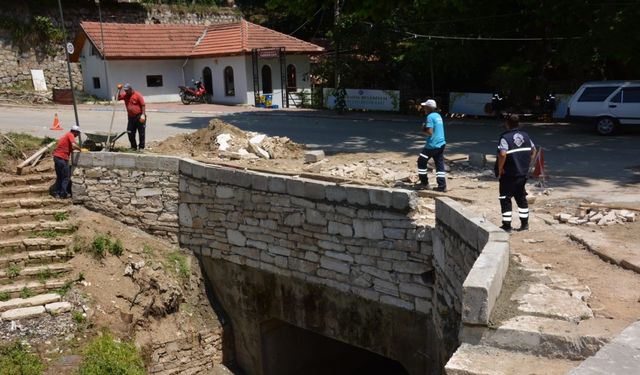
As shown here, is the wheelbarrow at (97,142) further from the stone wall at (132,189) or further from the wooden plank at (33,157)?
the wooden plank at (33,157)

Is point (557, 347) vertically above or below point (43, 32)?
below

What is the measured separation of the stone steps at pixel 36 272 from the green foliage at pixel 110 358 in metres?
1.83

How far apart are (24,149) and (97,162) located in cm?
284

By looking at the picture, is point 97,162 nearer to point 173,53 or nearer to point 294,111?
point 294,111

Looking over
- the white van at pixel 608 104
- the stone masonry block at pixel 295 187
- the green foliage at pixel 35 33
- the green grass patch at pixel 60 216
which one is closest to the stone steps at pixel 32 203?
the green grass patch at pixel 60 216

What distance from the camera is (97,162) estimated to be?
12664mm

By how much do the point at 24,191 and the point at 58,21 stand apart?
2568 cm

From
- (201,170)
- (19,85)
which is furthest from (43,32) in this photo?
(201,170)

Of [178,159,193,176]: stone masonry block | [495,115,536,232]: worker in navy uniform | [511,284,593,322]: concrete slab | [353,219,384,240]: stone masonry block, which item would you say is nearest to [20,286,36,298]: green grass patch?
[178,159,193,176]: stone masonry block

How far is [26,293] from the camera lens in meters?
10.6

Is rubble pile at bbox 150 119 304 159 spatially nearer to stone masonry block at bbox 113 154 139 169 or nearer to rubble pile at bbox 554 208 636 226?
stone masonry block at bbox 113 154 139 169

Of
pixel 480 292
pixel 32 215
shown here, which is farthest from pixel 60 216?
pixel 480 292

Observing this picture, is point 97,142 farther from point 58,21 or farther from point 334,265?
point 58,21

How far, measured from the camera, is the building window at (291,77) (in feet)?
105
